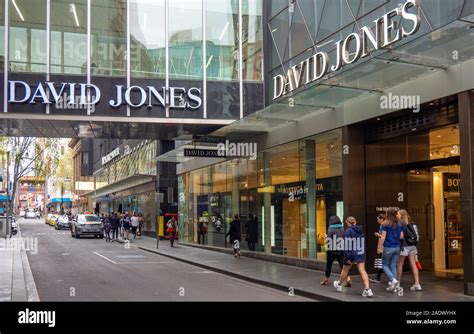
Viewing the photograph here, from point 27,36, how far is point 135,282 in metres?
9.64

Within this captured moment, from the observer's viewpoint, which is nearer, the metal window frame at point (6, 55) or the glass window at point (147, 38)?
the metal window frame at point (6, 55)

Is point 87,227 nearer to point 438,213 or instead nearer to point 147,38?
point 147,38

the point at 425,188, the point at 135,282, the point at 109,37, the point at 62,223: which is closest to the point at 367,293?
the point at 425,188

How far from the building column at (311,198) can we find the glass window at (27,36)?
369 inches

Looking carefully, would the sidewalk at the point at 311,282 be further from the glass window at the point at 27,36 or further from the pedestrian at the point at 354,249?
the glass window at the point at 27,36

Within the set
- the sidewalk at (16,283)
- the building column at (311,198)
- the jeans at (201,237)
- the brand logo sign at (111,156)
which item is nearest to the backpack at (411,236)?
the building column at (311,198)

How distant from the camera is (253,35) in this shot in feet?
69.5

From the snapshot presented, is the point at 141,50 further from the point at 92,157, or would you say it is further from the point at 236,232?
the point at 92,157

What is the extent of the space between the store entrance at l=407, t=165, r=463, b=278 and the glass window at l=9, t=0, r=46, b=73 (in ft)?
41.9

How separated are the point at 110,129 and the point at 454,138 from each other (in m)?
12.1

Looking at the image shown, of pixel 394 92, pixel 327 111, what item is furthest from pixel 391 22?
pixel 327 111

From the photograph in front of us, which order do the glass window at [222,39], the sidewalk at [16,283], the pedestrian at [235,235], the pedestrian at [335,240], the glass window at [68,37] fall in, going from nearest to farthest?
the sidewalk at [16,283]
the pedestrian at [335,240]
the glass window at [68,37]
the glass window at [222,39]
the pedestrian at [235,235]

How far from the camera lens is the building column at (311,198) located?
17.7 meters

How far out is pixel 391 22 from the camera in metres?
13.6
